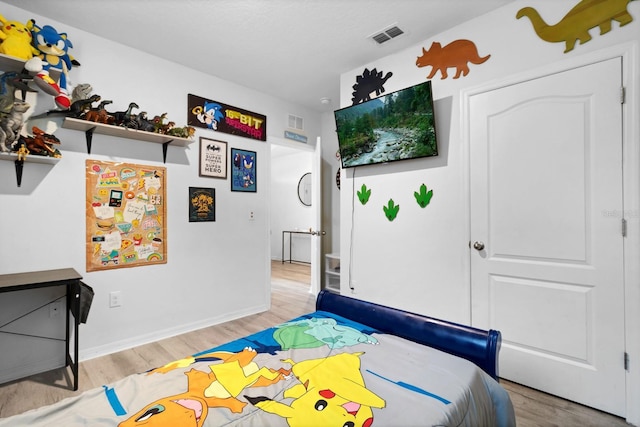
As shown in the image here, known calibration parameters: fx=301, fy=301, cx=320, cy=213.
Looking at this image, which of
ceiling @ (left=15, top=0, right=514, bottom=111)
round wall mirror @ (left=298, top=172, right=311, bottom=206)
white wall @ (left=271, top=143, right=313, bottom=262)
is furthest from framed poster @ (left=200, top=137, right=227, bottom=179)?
round wall mirror @ (left=298, top=172, right=311, bottom=206)

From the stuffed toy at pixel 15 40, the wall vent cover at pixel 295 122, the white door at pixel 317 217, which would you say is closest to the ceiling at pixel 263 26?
the stuffed toy at pixel 15 40

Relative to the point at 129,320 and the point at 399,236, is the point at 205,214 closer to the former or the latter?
the point at 129,320

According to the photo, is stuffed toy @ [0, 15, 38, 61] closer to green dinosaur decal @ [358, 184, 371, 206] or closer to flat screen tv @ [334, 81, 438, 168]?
flat screen tv @ [334, 81, 438, 168]

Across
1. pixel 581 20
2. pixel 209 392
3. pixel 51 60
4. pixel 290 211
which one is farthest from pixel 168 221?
pixel 290 211

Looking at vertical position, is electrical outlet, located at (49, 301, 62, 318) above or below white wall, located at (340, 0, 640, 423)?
below

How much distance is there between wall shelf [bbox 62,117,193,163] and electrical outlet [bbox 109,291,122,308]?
1.21 m

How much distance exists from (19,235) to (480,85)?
3.59m

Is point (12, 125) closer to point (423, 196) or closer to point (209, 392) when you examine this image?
point (209, 392)

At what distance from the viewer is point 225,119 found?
334cm

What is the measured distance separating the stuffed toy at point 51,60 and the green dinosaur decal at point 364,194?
8.20 ft

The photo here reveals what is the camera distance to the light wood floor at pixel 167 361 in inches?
69.8

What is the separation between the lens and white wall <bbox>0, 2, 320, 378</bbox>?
2.26 m

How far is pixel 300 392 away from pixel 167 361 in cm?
190

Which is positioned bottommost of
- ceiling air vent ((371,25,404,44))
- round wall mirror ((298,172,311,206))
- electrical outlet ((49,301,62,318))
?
electrical outlet ((49,301,62,318))
